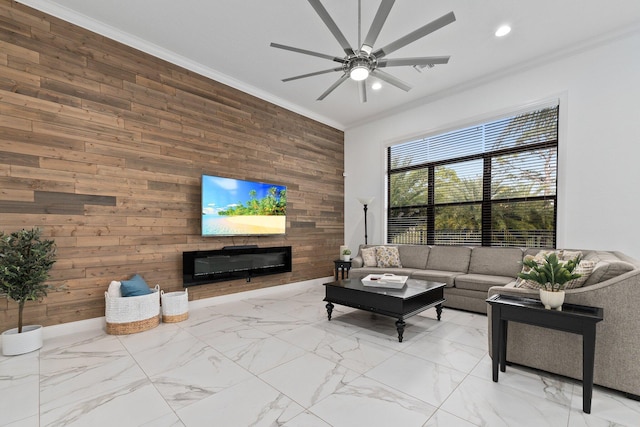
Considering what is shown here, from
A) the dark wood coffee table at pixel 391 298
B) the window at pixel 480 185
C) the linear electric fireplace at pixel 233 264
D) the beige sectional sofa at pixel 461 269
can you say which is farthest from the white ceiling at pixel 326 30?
the dark wood coffee table at pixel 391 298

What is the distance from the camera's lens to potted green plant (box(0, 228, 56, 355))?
8.06 ft

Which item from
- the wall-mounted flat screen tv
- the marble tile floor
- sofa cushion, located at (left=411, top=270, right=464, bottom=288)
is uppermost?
the wall-mounted flat screen tv

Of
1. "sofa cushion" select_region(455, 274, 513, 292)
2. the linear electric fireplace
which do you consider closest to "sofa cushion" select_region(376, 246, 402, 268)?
"sofa cushion" select_region(455, 274, 513, 292)

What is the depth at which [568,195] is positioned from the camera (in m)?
3.77

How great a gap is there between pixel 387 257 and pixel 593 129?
10.6 ft

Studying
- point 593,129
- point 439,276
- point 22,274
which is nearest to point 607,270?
point 439,276

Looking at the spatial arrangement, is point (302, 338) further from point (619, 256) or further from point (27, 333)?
point (619, 256)

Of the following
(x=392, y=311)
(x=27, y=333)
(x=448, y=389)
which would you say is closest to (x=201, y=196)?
(x=27, y=333)

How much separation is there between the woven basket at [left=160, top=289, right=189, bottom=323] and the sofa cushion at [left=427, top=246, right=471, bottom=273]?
3712mm

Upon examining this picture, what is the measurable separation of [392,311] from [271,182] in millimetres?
3010

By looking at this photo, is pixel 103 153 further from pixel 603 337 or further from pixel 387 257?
pixel 603 337

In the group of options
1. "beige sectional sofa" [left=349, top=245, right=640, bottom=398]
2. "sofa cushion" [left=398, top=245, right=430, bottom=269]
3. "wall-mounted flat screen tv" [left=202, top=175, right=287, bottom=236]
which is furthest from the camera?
"sofa cushion" [left=398, top=245, right=430, bottom=269]

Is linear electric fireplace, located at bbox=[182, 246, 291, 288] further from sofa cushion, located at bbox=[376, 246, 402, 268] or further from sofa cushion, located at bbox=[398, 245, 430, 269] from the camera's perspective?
sofa cushion, located at bbox=[398, 245, 430, 269]

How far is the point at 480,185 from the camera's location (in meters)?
4.68
